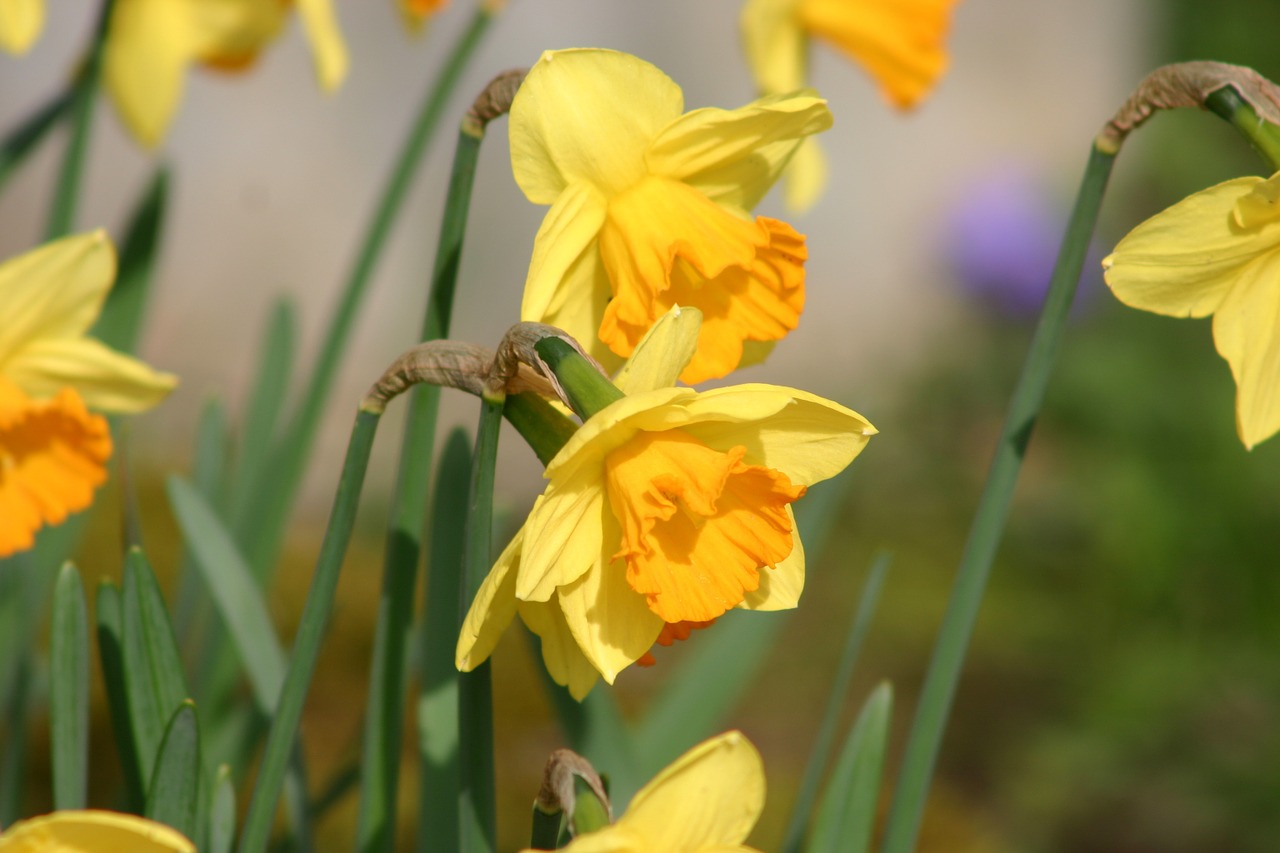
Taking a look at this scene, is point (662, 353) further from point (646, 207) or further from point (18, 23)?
point (18, 23)

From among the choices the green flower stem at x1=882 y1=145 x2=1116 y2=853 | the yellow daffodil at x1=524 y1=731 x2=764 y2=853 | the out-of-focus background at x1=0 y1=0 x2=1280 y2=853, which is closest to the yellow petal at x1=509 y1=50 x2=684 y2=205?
the green flower stem at x1=882 y1=145 x2=1116 y2=853

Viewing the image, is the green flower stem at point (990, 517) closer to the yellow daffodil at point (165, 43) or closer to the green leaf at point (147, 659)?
the green leaf at point (147, 659)

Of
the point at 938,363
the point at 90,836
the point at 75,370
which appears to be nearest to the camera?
the point at 90,836

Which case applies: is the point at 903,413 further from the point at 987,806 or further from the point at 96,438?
the point at 96,438

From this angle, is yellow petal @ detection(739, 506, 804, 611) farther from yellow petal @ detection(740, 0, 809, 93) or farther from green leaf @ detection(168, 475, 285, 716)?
yellow petal @ detection(740, 0, 809, 93)

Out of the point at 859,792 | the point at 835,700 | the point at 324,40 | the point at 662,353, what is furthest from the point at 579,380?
the point at 324,40

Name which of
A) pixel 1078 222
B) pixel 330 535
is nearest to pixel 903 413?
pixel 1078 222
